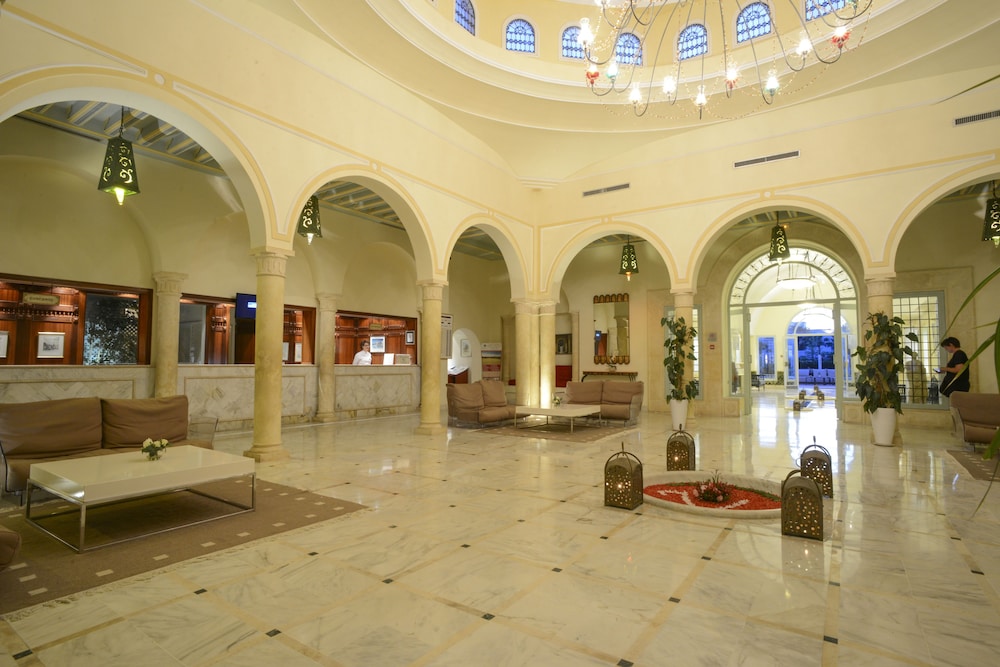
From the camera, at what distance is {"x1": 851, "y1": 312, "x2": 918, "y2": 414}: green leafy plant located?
9.24m

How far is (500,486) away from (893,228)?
320 inches

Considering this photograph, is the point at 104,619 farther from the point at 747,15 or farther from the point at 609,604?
the point at 747,15

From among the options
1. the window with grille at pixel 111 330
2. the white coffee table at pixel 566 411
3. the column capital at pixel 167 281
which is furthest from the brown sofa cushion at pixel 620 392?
the window with grille at pixel 111 330

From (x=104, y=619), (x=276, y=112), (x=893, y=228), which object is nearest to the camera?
(x=104, y=619)

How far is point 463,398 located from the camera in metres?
11.7

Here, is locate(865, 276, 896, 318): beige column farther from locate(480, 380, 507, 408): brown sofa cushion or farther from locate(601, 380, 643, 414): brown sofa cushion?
locate(480, 380, 507, 408): brown sofa cushion

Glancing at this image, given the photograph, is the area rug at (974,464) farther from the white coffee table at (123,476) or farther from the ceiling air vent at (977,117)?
the white coffee table at (123,476)

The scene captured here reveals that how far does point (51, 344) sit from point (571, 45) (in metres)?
13.1

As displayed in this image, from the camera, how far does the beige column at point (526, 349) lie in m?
13.5

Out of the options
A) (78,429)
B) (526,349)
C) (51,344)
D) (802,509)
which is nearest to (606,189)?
(526,349)

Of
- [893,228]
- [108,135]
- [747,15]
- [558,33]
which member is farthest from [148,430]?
[747,15]

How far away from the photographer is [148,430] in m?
6.59

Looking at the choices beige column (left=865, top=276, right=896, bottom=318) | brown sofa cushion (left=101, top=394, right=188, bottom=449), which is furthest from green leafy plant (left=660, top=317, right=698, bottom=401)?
brown sofa cushion (left=101, top=394, right=188, bottom=449)

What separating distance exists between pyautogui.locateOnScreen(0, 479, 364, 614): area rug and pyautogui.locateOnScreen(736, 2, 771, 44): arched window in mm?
14071
